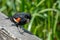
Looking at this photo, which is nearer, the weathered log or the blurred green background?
the weathered log

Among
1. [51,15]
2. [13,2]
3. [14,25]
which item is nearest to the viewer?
[14,25]

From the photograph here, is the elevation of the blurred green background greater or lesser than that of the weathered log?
lesser

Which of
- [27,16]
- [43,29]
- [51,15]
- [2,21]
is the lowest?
[43,29]

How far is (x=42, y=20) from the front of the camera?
9.29ft

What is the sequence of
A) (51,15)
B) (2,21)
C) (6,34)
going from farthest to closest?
(51,15) → (2,21) → (6,34)

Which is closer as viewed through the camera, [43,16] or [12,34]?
[12,34]

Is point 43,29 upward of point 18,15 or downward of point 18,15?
downward

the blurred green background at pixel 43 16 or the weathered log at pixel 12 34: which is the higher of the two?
the weathered log at pixel 12 34

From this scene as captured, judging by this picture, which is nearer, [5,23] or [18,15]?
[18,15]

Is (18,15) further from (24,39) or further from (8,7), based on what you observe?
(8,7)

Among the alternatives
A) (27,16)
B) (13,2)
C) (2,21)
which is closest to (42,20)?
(13,2)

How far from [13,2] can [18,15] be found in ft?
4.32

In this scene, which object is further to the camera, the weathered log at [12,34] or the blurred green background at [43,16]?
the blurred green background at [43,16]

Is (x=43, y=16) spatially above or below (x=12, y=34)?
below
